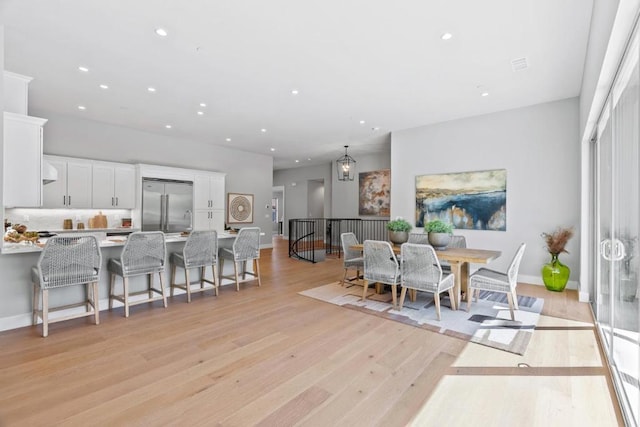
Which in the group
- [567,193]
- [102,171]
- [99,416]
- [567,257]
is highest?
[102,171]

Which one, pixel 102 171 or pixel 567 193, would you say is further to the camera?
pixel 102 171

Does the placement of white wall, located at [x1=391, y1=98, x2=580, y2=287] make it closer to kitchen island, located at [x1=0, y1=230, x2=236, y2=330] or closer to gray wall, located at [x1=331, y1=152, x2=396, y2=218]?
gray wall, located at [x1=331, y1=152, x2=396, y2=218]

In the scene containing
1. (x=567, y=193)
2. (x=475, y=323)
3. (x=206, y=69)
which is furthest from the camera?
(x=567, y=193)

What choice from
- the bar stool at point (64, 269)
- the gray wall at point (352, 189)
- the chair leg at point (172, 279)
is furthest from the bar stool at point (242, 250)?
the gray wall at point (352, 189)

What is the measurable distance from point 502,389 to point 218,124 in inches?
251

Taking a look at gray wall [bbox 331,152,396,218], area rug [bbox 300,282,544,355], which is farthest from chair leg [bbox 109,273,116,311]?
gray wall [bbox 331,152,396,218]

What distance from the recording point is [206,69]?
3.97 metres

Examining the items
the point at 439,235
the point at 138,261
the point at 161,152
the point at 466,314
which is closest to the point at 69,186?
the point at 161,152

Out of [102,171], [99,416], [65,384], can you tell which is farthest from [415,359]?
[102,171]

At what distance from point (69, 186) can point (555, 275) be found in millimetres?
8731

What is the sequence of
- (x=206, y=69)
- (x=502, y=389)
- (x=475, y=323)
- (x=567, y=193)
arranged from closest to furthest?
1. (x=502, y=389)
2. (x=475, y=323)
3. (x=206, y=69)
4. (x=567, y=193)

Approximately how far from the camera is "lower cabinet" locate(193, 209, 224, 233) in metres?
7.77

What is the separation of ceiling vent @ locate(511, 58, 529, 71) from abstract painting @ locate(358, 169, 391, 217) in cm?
580

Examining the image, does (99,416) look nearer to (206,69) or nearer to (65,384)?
(65,384)
